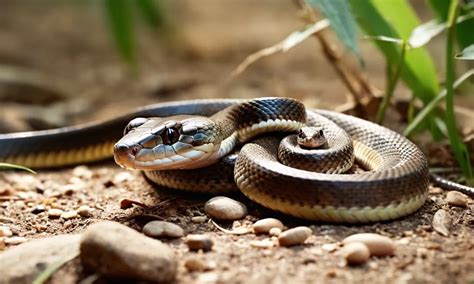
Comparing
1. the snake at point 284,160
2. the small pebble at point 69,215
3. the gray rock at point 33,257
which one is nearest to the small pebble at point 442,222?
the snake at point 284,160

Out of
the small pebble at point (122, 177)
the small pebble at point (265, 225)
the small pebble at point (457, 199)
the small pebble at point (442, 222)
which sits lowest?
the small pebble at point (457, 199)

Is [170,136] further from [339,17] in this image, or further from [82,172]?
[82,172]

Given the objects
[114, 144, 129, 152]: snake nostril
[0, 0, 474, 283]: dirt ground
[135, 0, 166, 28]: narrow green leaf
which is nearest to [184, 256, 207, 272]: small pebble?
[0, 0, 474, 283]: dirt ground

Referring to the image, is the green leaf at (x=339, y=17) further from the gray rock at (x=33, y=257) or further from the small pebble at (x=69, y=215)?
the small pebble at (x=69, y=215)

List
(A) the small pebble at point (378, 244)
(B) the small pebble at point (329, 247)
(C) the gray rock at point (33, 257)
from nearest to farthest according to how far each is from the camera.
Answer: (C) the gray rock at point (33, 257), (A) the small pebble at point (378, 244), (B) the small pebble at point (329, 247)

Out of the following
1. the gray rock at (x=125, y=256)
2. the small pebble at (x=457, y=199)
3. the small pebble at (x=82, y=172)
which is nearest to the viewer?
the gray rock at (x=125, y=256)

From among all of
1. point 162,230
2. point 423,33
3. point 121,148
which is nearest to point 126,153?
point 121,148
